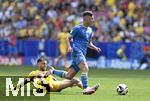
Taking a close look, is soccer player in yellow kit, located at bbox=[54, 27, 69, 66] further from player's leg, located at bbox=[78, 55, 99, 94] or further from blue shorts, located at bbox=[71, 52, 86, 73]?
player's leg, located at bbox=[78, 55, 99, 94]

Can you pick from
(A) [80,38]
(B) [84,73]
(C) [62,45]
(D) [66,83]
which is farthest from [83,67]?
(C) [62,45]

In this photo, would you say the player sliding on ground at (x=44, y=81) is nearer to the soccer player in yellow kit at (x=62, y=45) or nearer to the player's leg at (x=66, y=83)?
the player's leg at (x=66, y=83)

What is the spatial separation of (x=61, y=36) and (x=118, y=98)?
1881cm

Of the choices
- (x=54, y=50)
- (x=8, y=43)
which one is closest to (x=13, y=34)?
(x=8, y=43)

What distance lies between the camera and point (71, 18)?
3662 cm

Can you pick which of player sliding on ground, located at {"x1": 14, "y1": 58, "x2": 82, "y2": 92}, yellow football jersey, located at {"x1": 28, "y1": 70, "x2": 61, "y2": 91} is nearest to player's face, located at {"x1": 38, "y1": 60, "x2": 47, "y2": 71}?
player sliding on ground, located at {"x1": 14, "y1": 58, "x2": 82, "y2": 92}

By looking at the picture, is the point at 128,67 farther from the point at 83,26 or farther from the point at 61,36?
the point at 83,26

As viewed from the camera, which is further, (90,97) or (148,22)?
(148,22)

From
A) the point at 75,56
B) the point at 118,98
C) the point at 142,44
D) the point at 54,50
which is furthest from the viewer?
the point at 54,50

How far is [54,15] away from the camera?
37.6 m

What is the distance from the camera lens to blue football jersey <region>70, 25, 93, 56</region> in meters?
17.3

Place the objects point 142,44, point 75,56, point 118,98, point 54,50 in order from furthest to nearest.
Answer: point 54,50 < point 142,44 < point 75,56 < point 118,98

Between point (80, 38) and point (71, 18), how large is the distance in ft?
63.4

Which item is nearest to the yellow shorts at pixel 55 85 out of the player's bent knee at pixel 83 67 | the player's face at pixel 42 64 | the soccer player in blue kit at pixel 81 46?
the soccer player in blue kit at pixel 81 46
